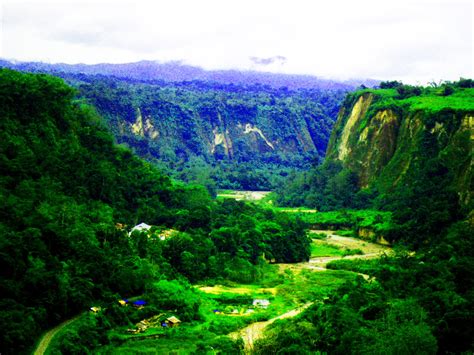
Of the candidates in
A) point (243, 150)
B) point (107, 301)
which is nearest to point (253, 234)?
point (107, 301)

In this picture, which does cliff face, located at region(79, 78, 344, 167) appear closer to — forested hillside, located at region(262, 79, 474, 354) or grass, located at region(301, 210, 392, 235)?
forested hillside, located at region(262, 79, 474, 354)

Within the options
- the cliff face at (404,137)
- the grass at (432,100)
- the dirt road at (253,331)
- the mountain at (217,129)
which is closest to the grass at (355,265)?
the cliff face at (404,137)

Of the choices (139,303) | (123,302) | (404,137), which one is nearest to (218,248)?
(139,303)

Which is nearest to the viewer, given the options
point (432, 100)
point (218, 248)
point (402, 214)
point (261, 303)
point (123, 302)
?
point (123, 302)

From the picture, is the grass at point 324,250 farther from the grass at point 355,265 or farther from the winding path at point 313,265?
the grass at point 355,265

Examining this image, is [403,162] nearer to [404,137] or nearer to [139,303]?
[404,137]

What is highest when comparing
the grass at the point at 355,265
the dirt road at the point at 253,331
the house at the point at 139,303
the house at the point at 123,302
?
the house at the point at 123,302
